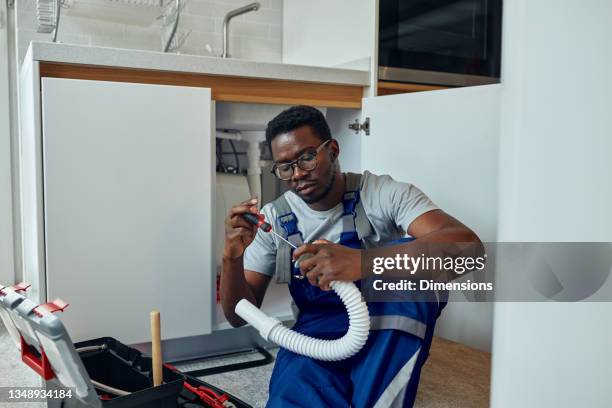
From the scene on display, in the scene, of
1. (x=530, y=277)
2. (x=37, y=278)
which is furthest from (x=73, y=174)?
(x=530, y=277)

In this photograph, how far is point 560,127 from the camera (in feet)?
1.89

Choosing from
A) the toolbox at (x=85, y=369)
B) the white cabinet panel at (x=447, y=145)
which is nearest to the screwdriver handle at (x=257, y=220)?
the toolbox at (x=85, y=369)

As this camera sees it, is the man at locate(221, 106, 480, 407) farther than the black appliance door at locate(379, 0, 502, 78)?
No

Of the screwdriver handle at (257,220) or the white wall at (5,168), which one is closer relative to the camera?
the screwdriver handle at (257,220)

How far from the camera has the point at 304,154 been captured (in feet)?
4.56

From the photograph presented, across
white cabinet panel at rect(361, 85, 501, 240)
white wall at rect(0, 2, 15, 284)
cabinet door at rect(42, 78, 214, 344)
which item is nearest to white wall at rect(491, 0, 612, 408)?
white cabinet panel at rect(361, 85, 501, 240)

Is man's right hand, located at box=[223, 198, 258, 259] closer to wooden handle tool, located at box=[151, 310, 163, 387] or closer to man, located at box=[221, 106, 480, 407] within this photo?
man, located at box=[221, 106, 480, 407]

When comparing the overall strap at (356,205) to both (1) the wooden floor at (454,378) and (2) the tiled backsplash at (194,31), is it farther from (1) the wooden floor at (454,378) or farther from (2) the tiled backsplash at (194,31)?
(2) the tiled backsplash at (194,31)

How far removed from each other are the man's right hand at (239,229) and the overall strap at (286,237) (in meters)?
0.09

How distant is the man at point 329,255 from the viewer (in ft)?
3.84

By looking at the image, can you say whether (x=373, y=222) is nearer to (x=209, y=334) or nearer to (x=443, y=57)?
(x=209, y=334)

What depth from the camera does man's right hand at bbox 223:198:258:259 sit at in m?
1.34

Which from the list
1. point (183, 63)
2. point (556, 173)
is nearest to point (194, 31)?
point (183, 63)

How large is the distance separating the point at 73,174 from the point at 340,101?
890 mm
